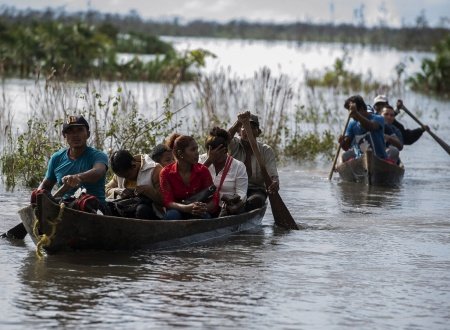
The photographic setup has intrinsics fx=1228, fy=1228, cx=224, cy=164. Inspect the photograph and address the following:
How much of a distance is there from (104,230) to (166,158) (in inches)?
48.2

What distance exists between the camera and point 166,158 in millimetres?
10328

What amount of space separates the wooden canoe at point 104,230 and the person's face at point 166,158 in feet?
2.10

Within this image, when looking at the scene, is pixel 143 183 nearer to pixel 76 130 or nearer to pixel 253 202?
pixel 76 130

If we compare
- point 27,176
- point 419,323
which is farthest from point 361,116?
point 419,323

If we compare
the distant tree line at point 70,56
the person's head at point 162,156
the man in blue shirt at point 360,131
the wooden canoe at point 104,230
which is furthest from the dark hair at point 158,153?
the distant tree line at point 70,56

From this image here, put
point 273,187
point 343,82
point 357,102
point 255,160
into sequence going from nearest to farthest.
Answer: point 273,187 < point 255,160 < point 357,102 < point 343,82

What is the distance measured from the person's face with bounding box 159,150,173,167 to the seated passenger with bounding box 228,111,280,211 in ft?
2.95

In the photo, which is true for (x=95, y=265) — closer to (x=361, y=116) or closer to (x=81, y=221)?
(x=81, y=221)

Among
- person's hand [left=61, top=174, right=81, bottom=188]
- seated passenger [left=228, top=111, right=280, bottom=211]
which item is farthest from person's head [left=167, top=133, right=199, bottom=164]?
seated passenger [left=228, top=111, right=280, bottom=211]

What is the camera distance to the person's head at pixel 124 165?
31.9 ft

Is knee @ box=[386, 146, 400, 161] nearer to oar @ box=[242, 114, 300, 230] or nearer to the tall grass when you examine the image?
the tall grass

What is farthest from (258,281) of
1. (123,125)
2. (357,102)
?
(357,102)

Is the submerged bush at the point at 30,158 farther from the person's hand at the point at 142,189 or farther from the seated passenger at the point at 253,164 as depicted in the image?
the person's hand at the point at 142,189

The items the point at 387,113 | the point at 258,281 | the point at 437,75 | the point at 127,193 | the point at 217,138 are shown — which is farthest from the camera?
the point at 437,75
